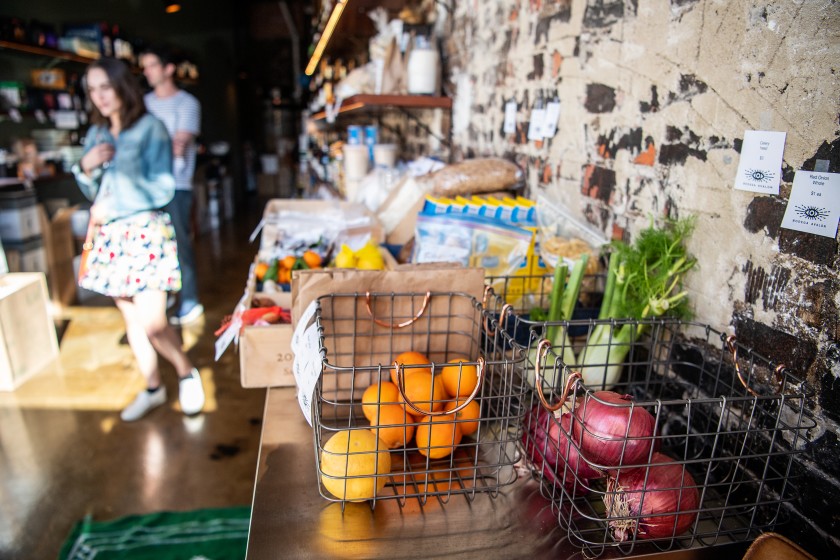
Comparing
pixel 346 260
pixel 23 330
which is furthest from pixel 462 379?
pixel 23 330

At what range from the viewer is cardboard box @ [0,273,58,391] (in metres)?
2.90

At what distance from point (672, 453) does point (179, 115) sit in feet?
12.5

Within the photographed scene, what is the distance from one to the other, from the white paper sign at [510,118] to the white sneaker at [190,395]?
6.23 feet

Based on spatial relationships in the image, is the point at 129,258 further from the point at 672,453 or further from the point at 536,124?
the point at 672,453

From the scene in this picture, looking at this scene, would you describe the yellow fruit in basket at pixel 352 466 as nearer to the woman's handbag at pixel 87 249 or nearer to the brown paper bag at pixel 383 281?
the brown paper bag at pixel 383 281

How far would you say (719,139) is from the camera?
1116mm

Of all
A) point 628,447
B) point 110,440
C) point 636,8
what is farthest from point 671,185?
point 110,440

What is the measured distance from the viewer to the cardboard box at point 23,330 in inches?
114

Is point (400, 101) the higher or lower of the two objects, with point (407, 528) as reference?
higher

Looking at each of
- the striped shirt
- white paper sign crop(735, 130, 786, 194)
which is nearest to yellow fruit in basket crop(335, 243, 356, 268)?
white paper sign crop(735, 130, 786, 194)

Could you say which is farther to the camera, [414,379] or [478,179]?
[478,179]

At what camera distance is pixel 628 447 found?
32.8 inches

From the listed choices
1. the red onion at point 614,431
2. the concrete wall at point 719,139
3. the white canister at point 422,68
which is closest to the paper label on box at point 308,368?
the red onion at point 614,431

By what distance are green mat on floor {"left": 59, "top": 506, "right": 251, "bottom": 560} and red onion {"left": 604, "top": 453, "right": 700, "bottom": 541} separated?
4.97ft
